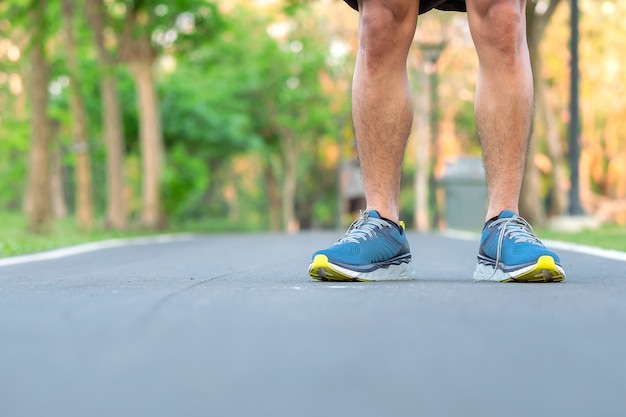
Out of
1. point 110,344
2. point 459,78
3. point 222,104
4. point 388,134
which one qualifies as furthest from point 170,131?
point 110,344

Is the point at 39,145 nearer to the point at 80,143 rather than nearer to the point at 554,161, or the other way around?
the point at 80,143

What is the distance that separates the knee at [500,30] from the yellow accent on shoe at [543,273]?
0.87m

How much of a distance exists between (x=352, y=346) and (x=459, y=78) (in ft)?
110

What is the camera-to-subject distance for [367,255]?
141 inches

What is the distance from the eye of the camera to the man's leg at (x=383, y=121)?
12.2ft

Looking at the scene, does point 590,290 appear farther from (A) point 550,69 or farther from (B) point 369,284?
(A) point 550,69

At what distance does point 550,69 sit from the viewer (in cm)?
3128

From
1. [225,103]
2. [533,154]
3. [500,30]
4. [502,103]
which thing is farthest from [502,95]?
[225,103]

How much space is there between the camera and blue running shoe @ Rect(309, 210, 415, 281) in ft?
11.4

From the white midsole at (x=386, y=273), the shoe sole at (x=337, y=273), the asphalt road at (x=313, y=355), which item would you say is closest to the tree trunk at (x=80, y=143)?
the white midsole at (x=386, y=273)

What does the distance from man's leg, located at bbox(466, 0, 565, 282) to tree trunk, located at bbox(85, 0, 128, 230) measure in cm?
1596

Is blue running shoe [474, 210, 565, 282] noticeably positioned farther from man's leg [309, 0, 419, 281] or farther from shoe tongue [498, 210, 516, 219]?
man's leg [309, 0, 419, 281]

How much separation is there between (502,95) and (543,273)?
82cm

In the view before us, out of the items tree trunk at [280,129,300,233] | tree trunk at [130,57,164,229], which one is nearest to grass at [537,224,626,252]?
tree trunk at [130,57,164,229]
